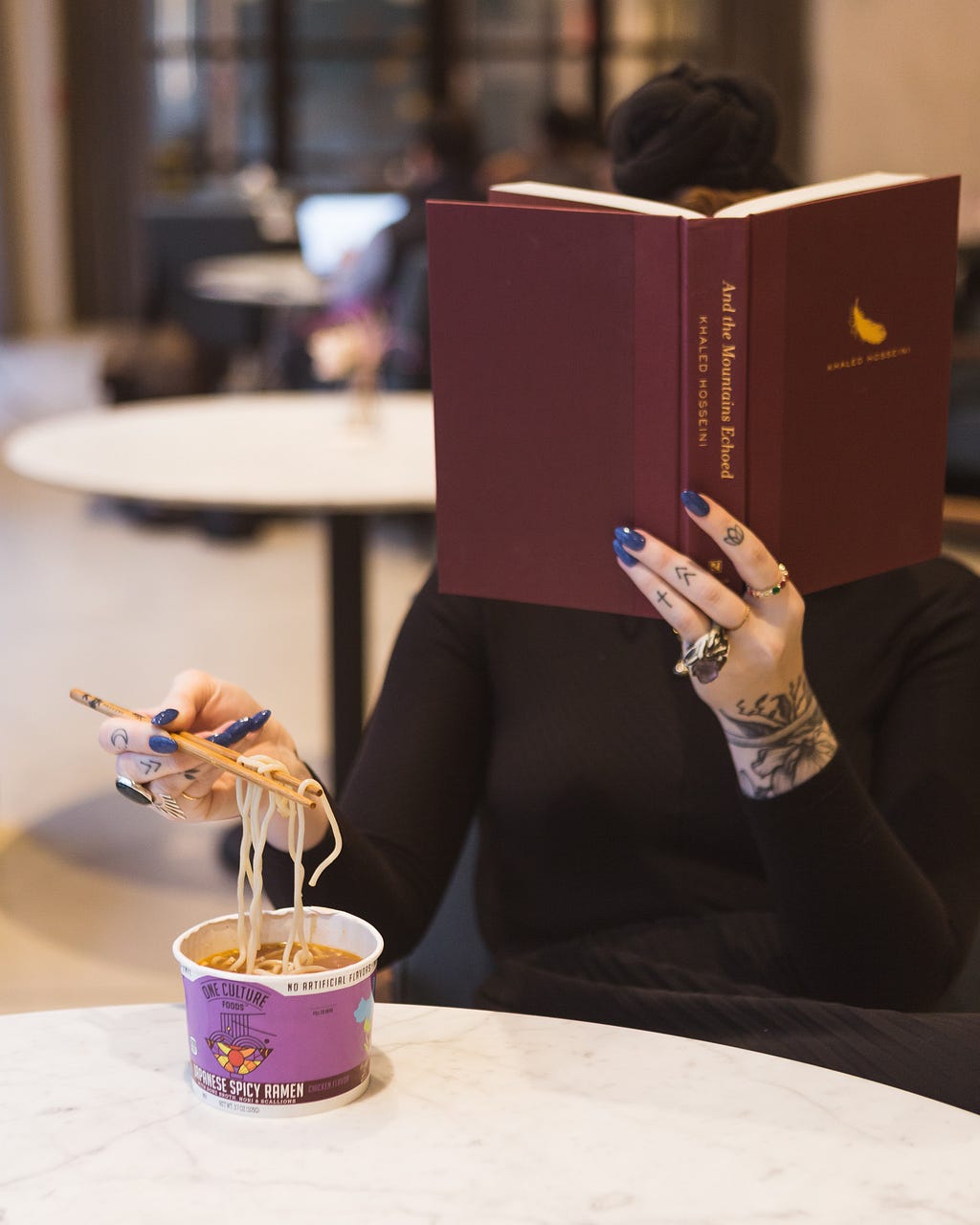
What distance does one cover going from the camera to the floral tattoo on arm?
98 cm

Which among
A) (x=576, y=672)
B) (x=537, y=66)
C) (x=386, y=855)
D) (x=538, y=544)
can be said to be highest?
(x=537, y=66)

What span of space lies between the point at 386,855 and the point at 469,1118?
17.0 inches

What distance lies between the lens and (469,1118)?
0.78 meters

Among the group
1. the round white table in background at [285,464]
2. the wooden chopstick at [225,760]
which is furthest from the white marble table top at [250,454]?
the wooden chopstick at [225,760]

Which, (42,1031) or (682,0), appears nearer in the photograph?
(42,1031)

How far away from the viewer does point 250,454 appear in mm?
2576

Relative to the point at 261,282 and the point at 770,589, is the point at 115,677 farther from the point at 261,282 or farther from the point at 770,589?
the point at 770,589

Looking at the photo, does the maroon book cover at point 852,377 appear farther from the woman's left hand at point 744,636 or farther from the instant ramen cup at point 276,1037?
the instant ramen cup at point 276,1037

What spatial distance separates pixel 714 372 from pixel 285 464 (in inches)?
65.4

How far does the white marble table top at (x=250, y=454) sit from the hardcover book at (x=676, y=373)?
90 cm

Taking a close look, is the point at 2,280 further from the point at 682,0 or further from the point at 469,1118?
the point at 469,1118

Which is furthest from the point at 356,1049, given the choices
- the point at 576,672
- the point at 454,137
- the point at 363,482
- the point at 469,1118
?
the point at 454,137

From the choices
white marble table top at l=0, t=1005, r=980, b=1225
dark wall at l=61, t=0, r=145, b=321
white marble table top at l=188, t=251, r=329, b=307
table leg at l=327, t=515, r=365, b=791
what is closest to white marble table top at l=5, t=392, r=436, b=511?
table leg at l=327, t=515, r=365, b=791

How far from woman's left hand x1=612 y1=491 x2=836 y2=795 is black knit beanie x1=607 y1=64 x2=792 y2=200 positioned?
373 millimetres
